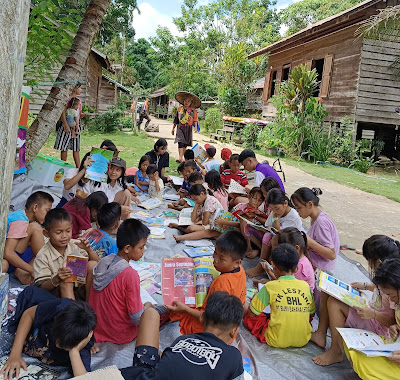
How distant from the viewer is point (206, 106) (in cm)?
2778

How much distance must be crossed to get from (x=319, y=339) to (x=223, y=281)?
80 centimetres

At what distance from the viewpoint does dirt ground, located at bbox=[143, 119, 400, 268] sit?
5019mm

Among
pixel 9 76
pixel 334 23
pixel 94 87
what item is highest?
pixel 334 23

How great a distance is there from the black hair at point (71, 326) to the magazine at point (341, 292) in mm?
1384

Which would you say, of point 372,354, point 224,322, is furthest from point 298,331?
point 224,322

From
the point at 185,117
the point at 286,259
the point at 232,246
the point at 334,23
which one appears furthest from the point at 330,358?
the point at 334,23

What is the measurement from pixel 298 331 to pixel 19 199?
11.7 feet

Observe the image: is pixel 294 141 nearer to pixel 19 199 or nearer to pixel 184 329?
pixel 19 199

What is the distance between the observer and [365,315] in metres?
2.06

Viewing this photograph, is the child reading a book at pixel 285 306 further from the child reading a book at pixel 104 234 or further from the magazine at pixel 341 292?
the child reading a book at pixel 104 234

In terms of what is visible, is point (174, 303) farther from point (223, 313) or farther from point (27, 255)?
point (27, 255)

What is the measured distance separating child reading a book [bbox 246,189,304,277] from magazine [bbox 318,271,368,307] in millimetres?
871

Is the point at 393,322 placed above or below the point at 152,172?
below

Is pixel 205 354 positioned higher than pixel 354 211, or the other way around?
pixel 205 354
